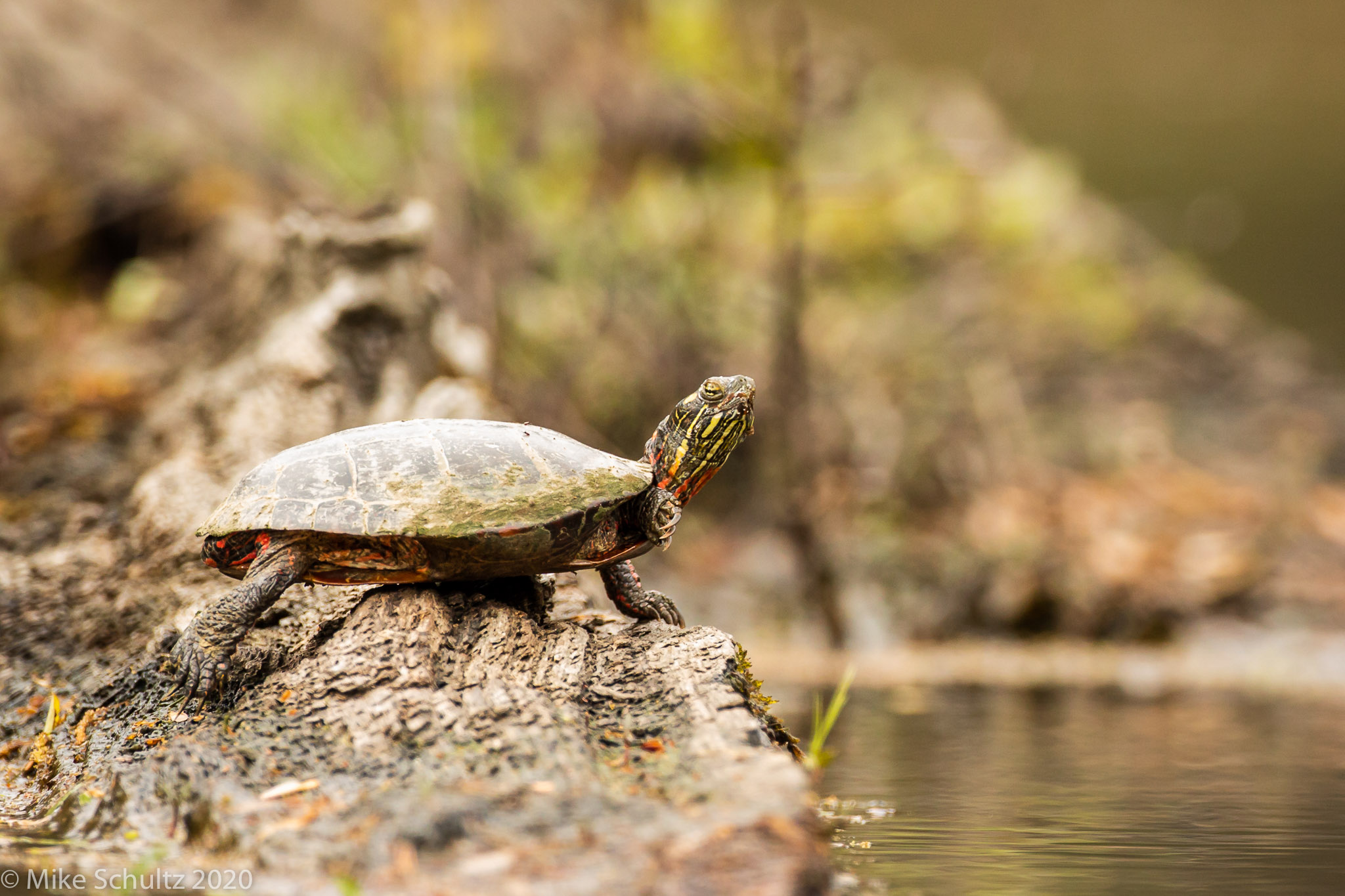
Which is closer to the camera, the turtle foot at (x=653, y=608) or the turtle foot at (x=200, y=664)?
the turtle foot at (x=200, y=664)

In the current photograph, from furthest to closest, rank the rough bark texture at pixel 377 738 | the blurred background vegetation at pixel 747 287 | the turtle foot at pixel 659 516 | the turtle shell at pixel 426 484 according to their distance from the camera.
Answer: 1. the blurred background vegetation at pixel 747 287
2. the turtle foot at pixel 659 516
3. the turtle shell at pixel 426 484
4. the rough bark texture at pixel 377 738

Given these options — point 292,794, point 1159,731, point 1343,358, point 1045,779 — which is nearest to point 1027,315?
point 1343,358

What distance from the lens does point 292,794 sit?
118 inches

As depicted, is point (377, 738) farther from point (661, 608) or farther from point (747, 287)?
point (747, 287)

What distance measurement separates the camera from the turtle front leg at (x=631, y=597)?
4.06m

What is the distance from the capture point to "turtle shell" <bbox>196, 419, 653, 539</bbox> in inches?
135

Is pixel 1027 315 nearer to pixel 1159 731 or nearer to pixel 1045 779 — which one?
pixel 1159 731

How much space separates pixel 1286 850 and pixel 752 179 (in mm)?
13510

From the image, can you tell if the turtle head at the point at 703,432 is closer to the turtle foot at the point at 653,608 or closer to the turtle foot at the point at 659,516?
the turtle foot at the point at 659,516

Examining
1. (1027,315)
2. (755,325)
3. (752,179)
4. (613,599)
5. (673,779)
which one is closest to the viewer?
(673,779)

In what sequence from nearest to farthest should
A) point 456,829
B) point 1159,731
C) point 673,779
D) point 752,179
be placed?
point 456,829
point 673,779
point 1159,731
point 752,179

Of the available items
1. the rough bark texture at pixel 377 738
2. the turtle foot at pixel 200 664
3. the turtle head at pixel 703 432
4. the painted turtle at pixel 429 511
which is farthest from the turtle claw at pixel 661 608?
the turtle foot at pixel 200 664

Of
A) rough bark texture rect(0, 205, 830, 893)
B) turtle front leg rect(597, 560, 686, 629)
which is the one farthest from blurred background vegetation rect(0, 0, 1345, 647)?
turtle front leg rect(597, 560, 686, 629)

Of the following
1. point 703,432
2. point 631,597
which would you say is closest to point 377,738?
point 631,597
